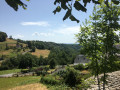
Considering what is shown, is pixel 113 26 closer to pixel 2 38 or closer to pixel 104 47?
pixel 104 47

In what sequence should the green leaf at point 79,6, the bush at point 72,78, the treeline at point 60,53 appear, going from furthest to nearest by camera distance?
the treeline at point 60,53, the bush at point 72,78, the green leaf at point 79,6

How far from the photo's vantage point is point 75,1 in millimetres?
1548

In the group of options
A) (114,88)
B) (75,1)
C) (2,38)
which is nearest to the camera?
(75,1)

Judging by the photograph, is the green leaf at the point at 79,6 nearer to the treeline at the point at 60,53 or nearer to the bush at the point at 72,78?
the bush at the point at 72,78

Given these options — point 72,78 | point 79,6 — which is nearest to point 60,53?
point 72,78

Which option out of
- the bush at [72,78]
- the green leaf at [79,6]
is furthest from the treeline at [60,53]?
the green leaf at [79,6]

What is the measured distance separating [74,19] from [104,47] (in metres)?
3.78

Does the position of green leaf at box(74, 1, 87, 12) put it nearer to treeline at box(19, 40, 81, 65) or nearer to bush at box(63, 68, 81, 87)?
bush at box(63, 68, 81, 87)

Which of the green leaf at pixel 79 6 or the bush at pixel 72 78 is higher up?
the green leaf at pixel 79 6

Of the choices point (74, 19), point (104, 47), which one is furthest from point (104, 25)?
point (74, 19)

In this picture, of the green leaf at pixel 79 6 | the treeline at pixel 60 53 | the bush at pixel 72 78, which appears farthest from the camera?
the treeline at pixel 60 53

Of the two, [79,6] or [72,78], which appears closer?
[79,6]

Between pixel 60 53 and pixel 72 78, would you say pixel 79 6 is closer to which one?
pixel 72 78

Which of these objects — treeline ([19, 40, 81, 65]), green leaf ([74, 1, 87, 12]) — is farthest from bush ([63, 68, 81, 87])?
green leaf ([74, 1, 87, 12])
